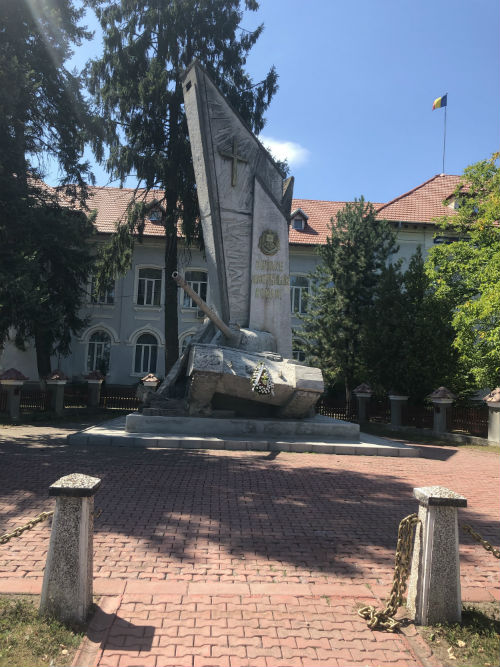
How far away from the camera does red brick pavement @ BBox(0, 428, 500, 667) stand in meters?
3.04

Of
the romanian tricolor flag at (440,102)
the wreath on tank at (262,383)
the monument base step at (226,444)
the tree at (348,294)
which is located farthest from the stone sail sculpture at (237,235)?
the romanian tricolor flag at (440,102)

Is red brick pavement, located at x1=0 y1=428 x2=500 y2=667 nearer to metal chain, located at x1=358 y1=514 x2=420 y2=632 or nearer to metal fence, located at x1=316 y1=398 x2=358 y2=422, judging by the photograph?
metal chain, located at x1=358 y1=514 x2=420 y2=632

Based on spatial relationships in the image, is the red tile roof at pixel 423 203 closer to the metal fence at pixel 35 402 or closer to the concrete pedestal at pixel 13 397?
the metal fence at pixel 35 402

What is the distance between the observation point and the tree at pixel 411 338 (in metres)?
17.7

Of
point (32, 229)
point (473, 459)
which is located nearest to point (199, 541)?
point (473, 459)

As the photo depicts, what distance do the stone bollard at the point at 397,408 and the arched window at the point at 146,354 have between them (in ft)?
46.4

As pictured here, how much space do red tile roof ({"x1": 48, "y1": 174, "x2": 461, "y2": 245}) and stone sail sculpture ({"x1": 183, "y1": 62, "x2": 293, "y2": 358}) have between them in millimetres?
13187

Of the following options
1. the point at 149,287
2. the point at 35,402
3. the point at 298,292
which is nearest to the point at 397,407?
the point at 298,292

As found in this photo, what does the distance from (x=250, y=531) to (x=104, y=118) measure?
706 inches

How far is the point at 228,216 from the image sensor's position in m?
13.4

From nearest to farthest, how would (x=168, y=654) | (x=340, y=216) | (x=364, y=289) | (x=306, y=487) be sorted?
(x=168, y=654)
(x=306, y=487)
(x=364, y=289)
(x=340, y=216)

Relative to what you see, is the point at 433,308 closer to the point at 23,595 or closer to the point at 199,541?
the point at 199,541

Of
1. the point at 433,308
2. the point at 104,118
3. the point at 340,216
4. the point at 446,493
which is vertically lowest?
the point at 446,493

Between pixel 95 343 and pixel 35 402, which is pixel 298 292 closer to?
pixel 95 343
